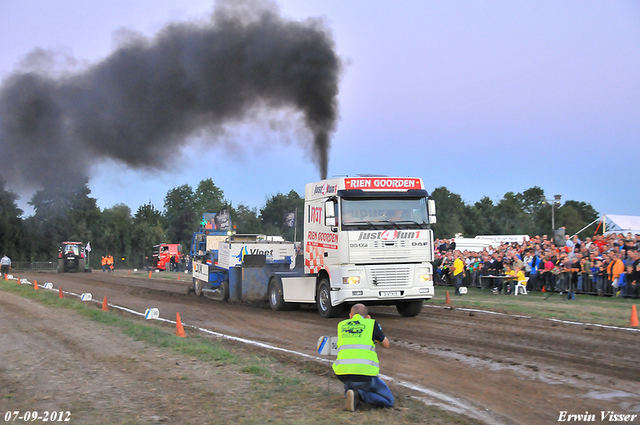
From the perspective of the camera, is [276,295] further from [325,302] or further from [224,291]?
[224,291]

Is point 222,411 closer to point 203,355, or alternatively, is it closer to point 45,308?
point 203,355

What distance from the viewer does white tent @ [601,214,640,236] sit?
28234 mm

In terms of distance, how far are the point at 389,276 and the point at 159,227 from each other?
8405 cm

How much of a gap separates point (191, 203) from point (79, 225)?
42.7 meters

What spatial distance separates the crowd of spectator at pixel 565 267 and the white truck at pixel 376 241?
811 cm

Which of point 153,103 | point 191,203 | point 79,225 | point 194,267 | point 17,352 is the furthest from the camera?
point 191,203

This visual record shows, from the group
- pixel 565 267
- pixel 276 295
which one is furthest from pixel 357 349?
pixel 565 267

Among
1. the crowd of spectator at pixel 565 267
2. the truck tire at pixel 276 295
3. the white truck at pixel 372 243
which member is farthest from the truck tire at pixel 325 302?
the crowd of spectator at pixel 565 267

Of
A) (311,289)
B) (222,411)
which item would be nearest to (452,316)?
(311,289)

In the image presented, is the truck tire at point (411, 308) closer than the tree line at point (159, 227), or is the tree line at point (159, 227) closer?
the truck tire at point (411, 308)

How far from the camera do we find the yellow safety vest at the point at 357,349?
20.3 ft

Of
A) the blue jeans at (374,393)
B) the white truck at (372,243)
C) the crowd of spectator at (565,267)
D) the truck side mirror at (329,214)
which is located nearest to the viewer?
the blue jeans at (374,393)

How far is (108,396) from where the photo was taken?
693 cm

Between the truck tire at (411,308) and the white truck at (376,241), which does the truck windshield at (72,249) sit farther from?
the truck tire at (411,308)
